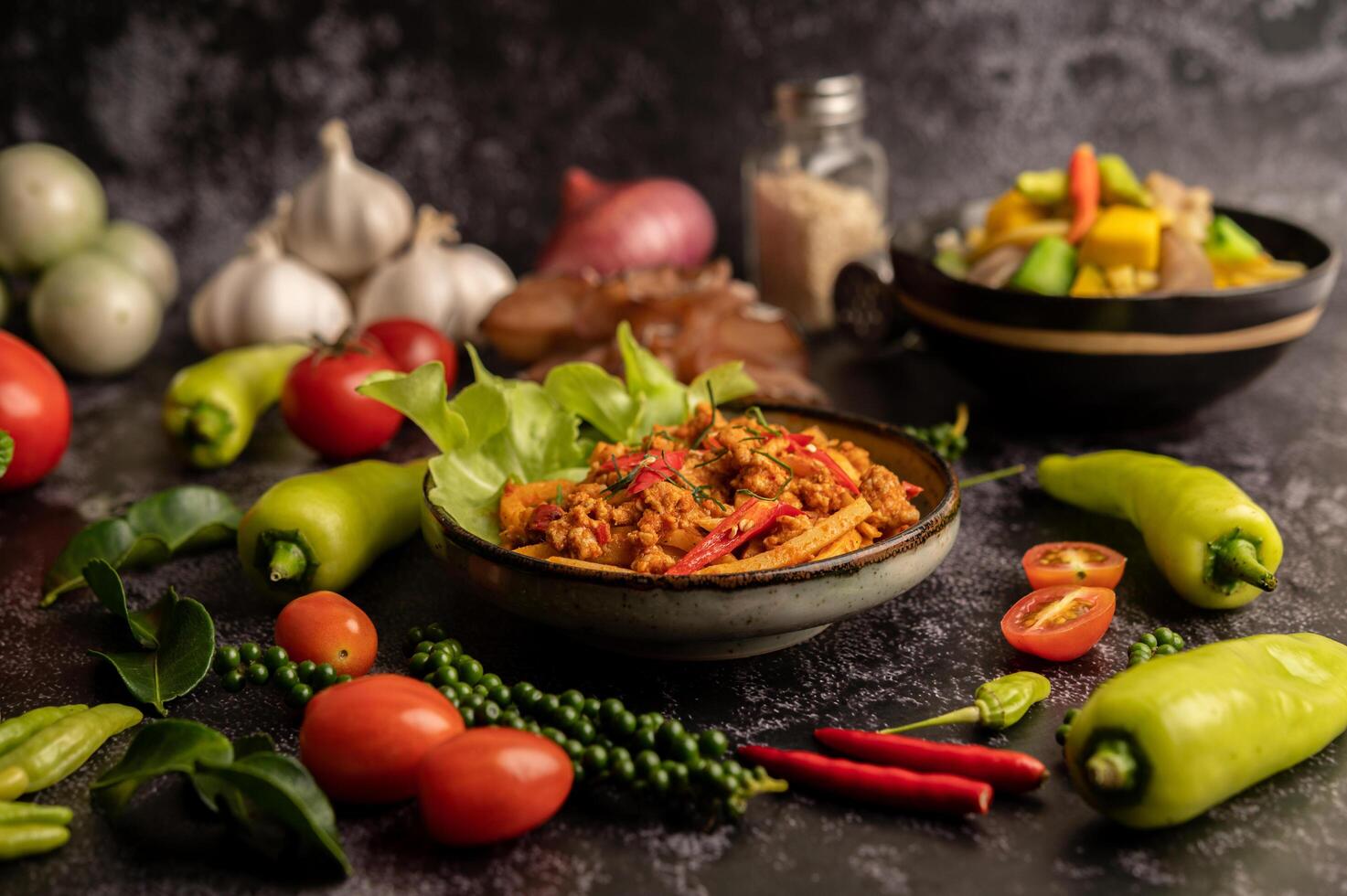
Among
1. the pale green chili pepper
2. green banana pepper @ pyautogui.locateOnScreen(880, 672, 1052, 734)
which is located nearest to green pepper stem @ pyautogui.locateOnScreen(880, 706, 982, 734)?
green banana pepper @ pyautogui.locateOnScreen(880, 672, 1052, 734)

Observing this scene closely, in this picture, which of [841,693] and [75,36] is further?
[75,36]

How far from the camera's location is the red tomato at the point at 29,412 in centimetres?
206

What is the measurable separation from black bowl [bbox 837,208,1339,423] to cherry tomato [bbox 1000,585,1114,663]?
2.06ft

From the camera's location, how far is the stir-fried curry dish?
4.70 ft

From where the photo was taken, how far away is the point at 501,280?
296 cm

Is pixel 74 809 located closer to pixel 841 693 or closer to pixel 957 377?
pixel 841 693

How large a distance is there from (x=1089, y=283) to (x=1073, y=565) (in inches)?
25.5

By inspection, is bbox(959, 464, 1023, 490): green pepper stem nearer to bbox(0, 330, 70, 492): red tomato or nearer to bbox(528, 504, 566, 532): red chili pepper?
bbox(528, 504, 566, 532): red chili pepper

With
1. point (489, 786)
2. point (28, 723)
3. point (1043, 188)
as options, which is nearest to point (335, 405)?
point (28, 723)

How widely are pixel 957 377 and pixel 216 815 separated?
74.1 inches

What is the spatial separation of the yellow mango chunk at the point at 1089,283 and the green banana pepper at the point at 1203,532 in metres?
0.42

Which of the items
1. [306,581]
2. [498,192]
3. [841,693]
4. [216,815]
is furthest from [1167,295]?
[498,192]

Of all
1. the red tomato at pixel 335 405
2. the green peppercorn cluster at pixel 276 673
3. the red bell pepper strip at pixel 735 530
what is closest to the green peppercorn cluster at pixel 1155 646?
the red bell pepper strip at pixel 735 530

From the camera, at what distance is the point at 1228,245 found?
2293mm
